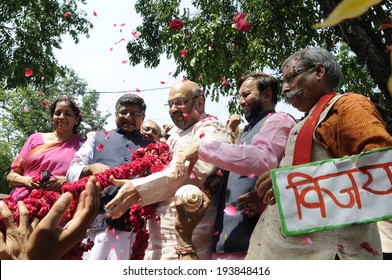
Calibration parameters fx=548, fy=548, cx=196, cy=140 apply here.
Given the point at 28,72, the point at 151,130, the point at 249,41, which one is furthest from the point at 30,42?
the point at 151,130

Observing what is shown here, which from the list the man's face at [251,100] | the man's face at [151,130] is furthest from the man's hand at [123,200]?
the man's face at [151,130]

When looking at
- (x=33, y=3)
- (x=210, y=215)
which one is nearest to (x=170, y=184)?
(x=210, y=215)

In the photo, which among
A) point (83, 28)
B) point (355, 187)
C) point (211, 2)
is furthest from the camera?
point (83, 28)

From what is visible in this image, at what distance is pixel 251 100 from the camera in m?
3.20

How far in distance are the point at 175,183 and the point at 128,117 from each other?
109cm

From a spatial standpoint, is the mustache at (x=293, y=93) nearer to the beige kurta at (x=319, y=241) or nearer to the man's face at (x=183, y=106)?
the beige kurta at (x=319, y=241)

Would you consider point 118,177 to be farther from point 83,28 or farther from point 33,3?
point 83,28

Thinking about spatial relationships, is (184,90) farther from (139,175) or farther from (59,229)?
(59,229)

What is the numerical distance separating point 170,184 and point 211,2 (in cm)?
645

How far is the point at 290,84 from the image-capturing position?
2.48 m

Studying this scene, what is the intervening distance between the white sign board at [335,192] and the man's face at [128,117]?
2.09 m

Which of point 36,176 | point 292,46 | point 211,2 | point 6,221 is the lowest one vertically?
point 6,221

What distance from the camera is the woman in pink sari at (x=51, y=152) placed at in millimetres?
4102

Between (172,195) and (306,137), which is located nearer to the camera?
(306,137)
